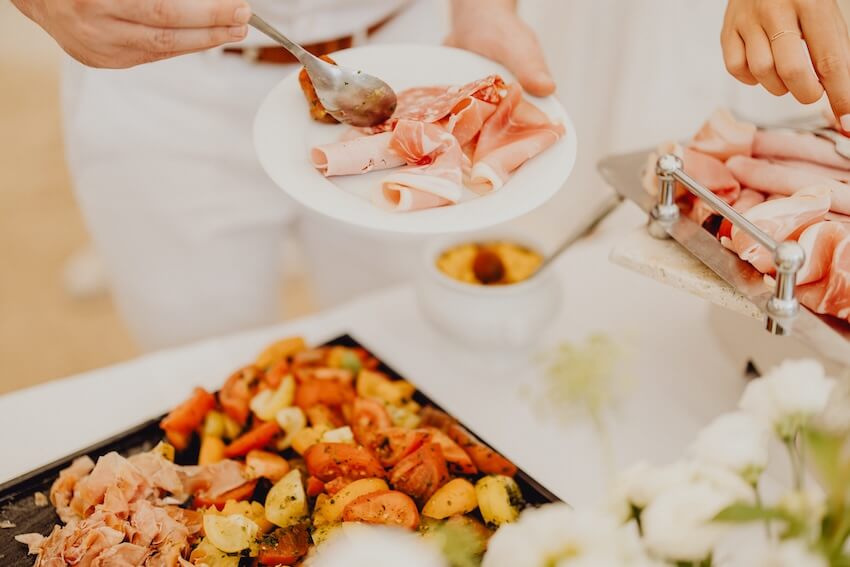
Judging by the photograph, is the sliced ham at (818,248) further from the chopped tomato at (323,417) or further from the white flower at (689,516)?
the chopped tomato at (323,417)

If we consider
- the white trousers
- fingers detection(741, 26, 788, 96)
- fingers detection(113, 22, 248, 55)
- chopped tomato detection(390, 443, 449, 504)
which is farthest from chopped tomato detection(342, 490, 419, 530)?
Answer: the white trousers

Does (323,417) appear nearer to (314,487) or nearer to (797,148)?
(314,487)

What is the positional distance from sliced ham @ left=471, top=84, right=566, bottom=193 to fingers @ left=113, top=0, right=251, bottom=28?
0.90ft

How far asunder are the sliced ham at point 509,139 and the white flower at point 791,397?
1.24 feet

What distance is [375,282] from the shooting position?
1.51 m

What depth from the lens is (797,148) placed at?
0.91 meters

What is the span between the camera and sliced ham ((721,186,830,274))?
804 mm

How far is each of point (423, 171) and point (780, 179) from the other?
39cm

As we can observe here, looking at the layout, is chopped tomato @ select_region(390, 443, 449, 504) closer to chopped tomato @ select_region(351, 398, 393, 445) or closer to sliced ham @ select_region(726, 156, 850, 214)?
chopped tomato @ select_region(351, 398, 393, 445)

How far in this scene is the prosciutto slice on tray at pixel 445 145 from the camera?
793 mm

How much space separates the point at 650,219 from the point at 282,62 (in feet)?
2.05

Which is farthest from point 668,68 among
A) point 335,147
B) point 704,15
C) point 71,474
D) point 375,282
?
point 71,474

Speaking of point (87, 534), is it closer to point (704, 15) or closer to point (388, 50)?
point (388, 50)

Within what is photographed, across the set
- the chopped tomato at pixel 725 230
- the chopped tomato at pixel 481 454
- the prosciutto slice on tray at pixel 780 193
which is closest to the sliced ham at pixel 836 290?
the prosciutto slice on tray at pixel 780 193
